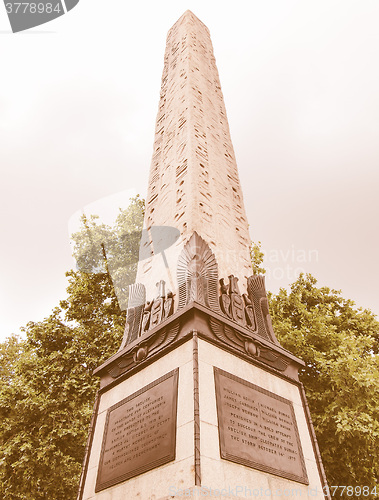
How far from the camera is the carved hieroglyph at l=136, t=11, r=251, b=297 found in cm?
511

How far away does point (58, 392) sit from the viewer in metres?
9.00

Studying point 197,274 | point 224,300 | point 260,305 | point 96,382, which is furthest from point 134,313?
point 96,382

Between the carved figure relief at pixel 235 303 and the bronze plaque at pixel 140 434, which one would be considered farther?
the carved figure relief at pixel 235 303

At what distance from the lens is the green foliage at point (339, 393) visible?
721cm

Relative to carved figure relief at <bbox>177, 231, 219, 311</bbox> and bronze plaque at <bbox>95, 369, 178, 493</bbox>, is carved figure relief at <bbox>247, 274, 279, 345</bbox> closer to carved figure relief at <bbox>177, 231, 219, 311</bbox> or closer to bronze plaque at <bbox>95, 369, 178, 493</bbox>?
carved figure relief at <bbox>177, 231, 219, 311</bbox>

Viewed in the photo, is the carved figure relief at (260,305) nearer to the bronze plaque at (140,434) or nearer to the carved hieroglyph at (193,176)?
the carved hieroglyph at (193,176)

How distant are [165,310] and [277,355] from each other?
132 cm

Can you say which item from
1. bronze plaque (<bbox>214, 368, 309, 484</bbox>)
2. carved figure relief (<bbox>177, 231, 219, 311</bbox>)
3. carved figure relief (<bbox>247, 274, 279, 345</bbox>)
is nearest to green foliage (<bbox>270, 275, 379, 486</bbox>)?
carved figure relief (<bbox>247, 274, 279, 345</bbox>)

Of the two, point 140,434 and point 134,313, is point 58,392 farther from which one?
point 140,434

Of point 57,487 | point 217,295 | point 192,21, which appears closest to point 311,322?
point 217,295

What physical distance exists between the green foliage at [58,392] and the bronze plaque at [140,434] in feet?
17.5

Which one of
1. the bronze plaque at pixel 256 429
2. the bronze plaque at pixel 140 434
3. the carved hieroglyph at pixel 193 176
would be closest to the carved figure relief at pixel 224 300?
the carved hieroglyph at pixel 193 176

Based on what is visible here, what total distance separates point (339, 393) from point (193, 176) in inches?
214

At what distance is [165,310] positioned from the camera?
13.9ft
